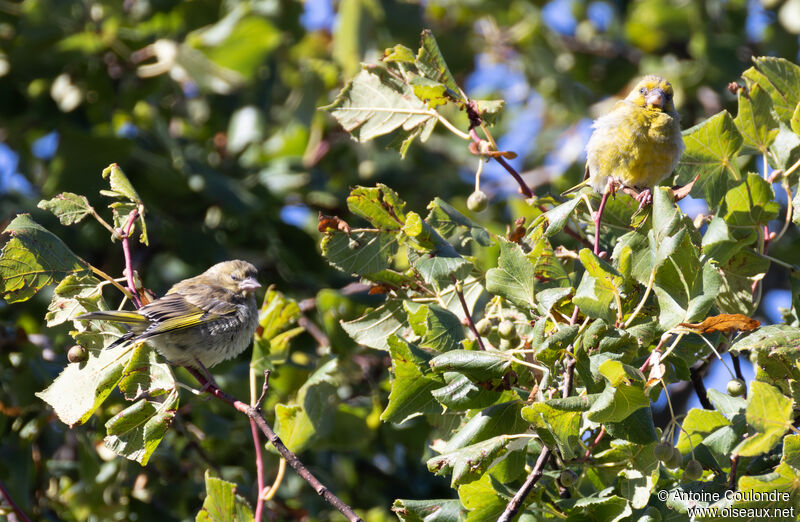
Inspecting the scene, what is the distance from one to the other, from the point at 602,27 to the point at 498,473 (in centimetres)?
653

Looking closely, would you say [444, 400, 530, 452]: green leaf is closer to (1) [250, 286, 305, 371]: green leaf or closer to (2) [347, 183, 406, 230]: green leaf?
(2) [347, 183, 406, 230]: green leaf

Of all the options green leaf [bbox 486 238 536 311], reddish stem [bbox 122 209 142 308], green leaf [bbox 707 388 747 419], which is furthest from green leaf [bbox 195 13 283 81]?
green leaf [bbox 707 388 747 419]

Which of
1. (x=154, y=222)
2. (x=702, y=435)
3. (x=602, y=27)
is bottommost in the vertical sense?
(x=154, y=222)

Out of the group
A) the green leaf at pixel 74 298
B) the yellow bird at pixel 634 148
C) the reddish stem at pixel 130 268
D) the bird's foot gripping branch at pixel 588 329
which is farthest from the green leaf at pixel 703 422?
the green leaf at pixel 74 298

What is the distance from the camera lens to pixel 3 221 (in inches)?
197

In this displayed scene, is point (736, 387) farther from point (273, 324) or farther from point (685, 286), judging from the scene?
point (273, 324)

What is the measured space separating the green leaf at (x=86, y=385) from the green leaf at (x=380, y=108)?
3.91ft

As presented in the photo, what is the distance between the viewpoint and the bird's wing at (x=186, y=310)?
3.60m

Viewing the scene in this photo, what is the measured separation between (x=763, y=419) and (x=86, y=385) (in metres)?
2.16

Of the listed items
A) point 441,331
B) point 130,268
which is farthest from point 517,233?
point 130,268

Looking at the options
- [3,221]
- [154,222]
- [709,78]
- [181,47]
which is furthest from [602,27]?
[3,221]

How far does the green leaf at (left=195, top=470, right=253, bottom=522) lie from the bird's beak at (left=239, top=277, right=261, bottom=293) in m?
1.97

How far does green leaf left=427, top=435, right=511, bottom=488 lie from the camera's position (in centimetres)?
243

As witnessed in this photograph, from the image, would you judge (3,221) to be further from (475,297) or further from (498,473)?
(498,473)
